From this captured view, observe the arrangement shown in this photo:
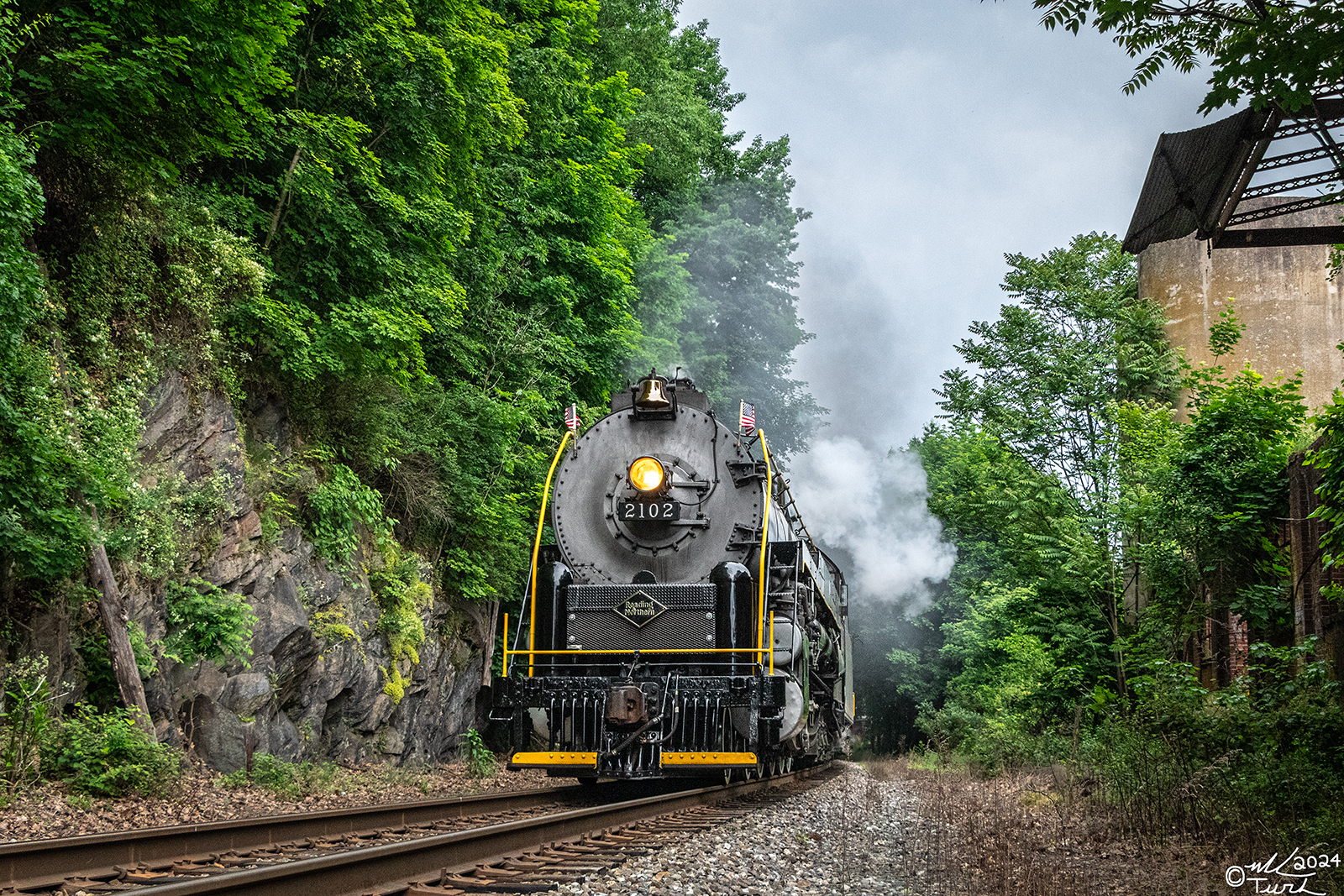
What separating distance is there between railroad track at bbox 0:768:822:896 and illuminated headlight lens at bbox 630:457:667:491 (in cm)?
343

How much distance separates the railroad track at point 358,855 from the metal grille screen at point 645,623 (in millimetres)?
1847

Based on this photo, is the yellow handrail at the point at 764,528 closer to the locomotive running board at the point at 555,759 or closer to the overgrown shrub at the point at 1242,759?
the locomotive running board at the point at 555,759

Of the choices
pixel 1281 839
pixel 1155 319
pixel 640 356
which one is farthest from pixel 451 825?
pixel 1155 319

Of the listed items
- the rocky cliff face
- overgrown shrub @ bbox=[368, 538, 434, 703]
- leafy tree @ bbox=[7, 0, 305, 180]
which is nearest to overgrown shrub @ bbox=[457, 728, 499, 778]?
the rocky cliff face

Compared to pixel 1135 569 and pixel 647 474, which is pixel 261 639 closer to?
pixel 647 474

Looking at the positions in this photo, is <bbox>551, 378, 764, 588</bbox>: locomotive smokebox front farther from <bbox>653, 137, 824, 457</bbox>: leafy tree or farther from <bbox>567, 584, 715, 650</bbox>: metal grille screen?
<bbox>653, 137, 824, 457</bbox>: leafy tree

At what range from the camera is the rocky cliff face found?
10.2 m

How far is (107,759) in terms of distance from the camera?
862 cm

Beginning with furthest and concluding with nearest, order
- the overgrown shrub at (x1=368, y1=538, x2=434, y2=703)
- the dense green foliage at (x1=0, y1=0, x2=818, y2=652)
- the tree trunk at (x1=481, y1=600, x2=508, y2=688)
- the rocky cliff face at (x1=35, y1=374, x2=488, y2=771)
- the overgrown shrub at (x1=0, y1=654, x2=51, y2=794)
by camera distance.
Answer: the tree trunk at (x1=481, y1=600, x2=508, y2=688), the overgrown shrub at (x1=368, y1=538, x2=434, y2=703), the rocky cliff face at (x1=35, y1=374, x2=488, y2=771), the dense green foliage at (x1=0, y1=0, x2=818, y2=652), the overgrown shrub at (x1=0, y1=654, x2=51, y2=794)

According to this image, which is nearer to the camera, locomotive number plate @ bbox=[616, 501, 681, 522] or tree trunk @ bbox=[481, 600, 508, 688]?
locomotive number plate @ bbox=[616, 501, 681, 522]

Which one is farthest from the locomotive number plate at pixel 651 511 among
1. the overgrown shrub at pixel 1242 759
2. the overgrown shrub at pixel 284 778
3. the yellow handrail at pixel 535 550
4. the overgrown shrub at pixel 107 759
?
the overgrown shrub at pixel 1242 759

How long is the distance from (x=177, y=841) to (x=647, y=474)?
596 cm

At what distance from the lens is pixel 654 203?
2783 cm

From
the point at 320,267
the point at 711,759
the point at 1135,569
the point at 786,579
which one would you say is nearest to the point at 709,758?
the point at 711,759
